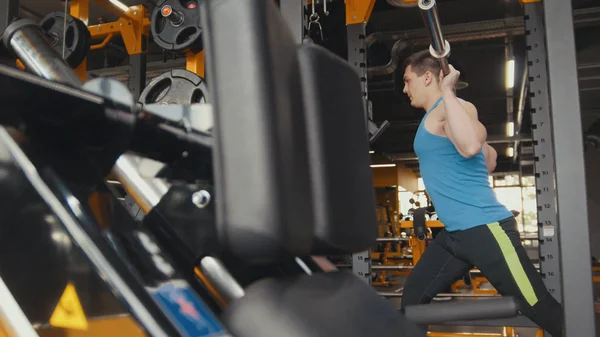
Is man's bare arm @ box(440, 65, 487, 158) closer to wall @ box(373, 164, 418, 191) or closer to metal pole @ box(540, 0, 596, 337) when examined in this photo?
metal pole @ box(540, 0, 596, 337)

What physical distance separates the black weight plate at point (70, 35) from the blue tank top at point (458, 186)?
1.97 m

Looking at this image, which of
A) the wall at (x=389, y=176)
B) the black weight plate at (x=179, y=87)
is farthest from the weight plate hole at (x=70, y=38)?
the wall at (x=389, y=176)

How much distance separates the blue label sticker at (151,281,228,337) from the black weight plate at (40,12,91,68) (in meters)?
2.53

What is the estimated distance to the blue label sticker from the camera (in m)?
0.60

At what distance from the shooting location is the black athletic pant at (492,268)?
1.76m

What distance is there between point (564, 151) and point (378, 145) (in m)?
11.1

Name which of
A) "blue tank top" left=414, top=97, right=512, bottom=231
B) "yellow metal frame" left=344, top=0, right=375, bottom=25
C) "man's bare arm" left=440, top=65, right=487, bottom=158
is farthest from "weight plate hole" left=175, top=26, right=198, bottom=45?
"man's bare arm" left=440, top=65, right=487, bottom=158

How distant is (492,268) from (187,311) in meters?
1.42

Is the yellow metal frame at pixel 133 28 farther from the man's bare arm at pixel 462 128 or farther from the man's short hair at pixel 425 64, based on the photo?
the man's bare arm at pixel 462 128

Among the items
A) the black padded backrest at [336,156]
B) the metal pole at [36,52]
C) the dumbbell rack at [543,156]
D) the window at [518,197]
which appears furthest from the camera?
the window at [518,197]

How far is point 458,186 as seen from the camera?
74.8 inches

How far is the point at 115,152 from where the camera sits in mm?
774

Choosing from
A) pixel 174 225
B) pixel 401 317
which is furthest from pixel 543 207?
pixel 174 225

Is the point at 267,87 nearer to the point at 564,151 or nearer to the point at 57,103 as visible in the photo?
the point at 57,103
